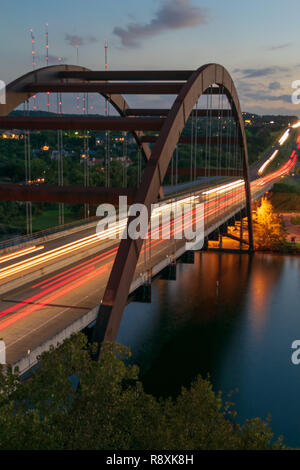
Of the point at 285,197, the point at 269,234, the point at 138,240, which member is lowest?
the point at 269,234

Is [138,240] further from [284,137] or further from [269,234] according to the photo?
[284,137]

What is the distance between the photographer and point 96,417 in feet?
37.5

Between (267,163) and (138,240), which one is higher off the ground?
(267,163)

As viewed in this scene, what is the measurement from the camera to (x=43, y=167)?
84062mm

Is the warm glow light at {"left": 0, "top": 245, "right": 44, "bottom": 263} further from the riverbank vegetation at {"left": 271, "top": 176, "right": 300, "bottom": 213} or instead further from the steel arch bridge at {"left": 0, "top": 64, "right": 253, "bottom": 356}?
the riverbank vegetation at {"left": 271, "top": 176, "right": 300, "bottom": 213}

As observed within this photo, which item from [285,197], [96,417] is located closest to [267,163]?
[285,197]

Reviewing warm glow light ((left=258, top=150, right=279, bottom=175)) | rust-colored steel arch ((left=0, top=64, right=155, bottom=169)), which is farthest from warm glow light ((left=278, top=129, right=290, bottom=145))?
rust-colored steel arch ((left=0, top=64, right=155, bottom=169))

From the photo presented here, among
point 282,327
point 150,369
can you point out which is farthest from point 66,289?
point 282,327

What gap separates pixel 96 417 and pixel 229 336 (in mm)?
25536

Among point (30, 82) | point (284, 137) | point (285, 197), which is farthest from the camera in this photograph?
point (284, 137)

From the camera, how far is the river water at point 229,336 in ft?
89.7

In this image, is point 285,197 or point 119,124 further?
point 285,197

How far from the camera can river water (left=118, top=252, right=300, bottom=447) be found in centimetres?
2734
